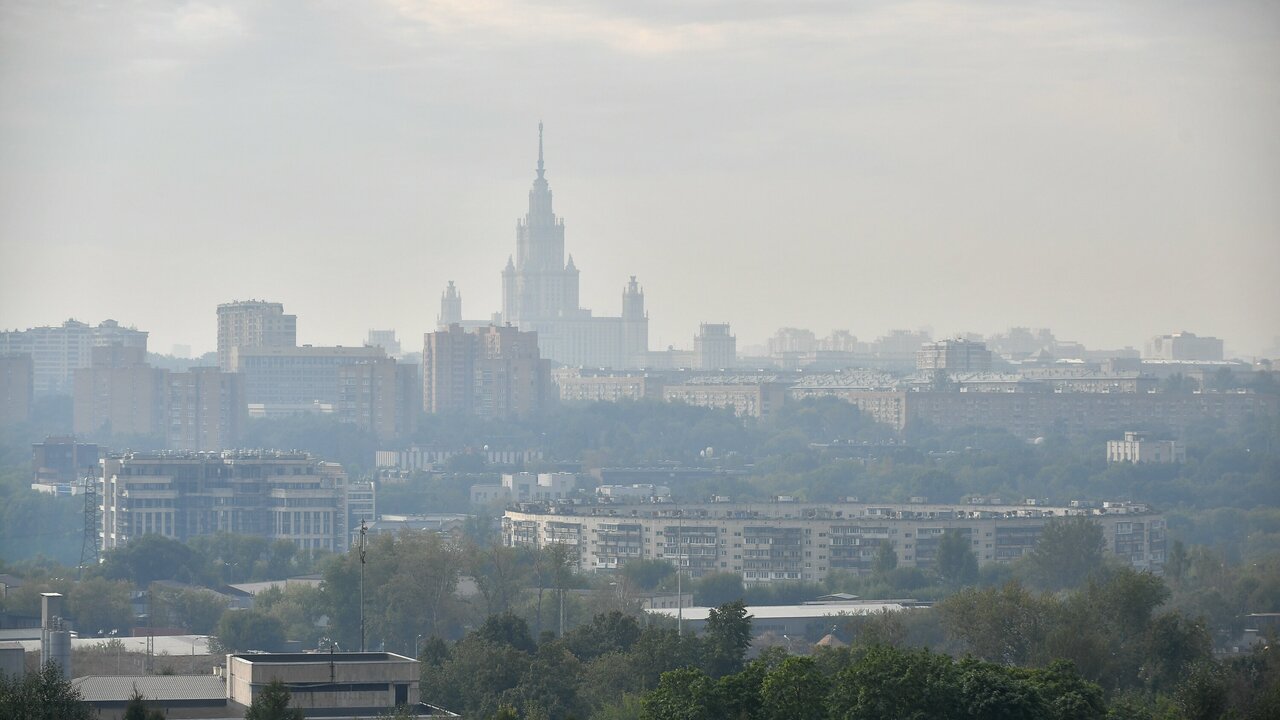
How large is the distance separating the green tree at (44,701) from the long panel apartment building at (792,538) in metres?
40.8

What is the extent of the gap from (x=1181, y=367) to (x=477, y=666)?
467 ft

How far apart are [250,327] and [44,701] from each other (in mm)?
123286

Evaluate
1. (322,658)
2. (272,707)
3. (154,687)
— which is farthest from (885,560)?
(272,707)

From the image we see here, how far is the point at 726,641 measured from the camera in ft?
137

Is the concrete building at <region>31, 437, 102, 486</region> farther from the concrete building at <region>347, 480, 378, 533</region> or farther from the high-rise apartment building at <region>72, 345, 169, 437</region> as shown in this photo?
the high-rise apartment building at <region>72, 345, 169, 437</region>

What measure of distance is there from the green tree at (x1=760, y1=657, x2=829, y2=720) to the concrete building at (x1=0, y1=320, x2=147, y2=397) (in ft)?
412

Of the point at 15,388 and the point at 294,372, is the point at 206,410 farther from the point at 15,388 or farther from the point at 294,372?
the point at 294,372

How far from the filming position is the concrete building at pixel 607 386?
168m

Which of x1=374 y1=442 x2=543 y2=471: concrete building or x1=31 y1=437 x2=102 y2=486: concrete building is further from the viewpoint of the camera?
x1=374 y1=442 x2=543 y2=471: concrete building

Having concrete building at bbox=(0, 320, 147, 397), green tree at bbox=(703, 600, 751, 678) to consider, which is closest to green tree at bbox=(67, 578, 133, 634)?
green tree at bbox=(703, 600, 751, 678)

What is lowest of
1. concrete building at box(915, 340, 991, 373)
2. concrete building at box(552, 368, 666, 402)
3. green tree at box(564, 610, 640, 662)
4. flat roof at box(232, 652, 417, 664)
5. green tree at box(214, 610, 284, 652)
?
green tree at box(214, 610, 284, 652)

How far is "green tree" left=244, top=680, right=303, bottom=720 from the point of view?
30.2m

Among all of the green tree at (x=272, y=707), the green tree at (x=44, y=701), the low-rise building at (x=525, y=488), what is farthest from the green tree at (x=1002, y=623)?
the low-rise building at (x=525, y=488)

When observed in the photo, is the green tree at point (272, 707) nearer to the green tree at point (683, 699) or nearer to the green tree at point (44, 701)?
the green tree at point (44, 701)
